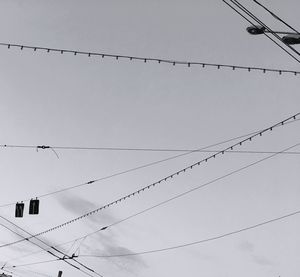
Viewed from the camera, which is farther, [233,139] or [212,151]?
[212,151]

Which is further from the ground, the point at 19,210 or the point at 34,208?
the point at 19,210

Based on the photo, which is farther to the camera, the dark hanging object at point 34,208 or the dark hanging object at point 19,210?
the dark hanging object at point 19,210

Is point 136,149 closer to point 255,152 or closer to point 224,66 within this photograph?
point 255,152

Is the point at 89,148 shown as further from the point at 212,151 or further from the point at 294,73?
the point at 294,73

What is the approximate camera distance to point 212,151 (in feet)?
60.7

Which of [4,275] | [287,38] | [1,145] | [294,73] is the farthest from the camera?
[4,275]

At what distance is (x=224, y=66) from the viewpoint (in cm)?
1248

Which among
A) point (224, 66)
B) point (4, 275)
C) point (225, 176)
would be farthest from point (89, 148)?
point (4, 275)

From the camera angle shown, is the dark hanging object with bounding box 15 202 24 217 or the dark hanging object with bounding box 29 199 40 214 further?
the dark hanging object with bounding box 15 202 24 217

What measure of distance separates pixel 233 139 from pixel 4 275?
144 ft

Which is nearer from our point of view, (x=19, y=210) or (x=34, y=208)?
(x=34, y=208)

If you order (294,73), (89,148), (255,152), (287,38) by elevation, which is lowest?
(287,38)

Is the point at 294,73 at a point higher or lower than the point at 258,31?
higher

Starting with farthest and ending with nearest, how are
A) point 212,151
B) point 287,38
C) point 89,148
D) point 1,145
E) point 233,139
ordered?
point 89,148 < point 1,145 < point 212,151 < point 233,139 < point 287,38
